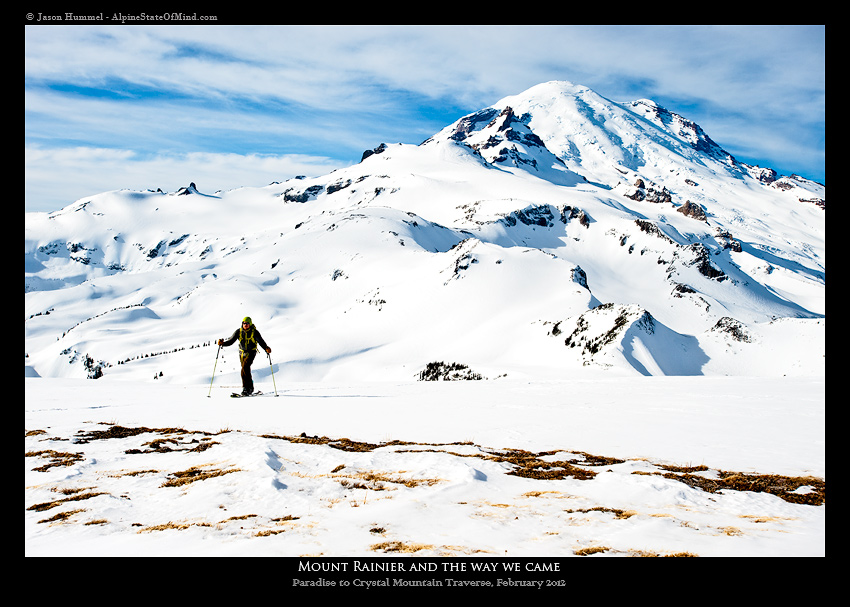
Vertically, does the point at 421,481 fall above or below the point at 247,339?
below

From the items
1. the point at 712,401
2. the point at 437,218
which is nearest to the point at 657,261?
the point at 437,218

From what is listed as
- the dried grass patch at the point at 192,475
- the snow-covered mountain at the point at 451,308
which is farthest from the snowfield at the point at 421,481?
the snow-covered mountain at the point at 451,308

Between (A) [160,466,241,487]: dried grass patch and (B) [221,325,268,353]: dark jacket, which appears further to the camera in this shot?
(B) [221,325,268,353]: dark jacket

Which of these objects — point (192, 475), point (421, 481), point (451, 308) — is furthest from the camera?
point (451, 308)

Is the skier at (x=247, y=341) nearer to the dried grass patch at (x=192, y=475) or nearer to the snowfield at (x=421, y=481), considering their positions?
the snowfield at (x=421, y=481)

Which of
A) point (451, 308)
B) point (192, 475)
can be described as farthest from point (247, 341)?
point (451, 308)

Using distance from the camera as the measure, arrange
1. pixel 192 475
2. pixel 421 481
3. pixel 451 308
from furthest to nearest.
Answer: pixel 451 308
pixel 192 475
pixel 421 481

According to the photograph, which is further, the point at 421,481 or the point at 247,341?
the point at 247,341

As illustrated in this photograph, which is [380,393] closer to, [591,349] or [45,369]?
[591,349]

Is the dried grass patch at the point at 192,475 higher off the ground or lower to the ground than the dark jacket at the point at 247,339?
lower

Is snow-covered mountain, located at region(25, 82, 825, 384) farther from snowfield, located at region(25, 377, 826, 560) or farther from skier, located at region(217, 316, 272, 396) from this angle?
snowfield, located at region(25, 377, 826, 560)

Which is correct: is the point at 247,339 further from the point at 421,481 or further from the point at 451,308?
the point at 451,308

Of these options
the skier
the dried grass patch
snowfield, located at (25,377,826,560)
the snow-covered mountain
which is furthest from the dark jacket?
the snow-covered mountain
